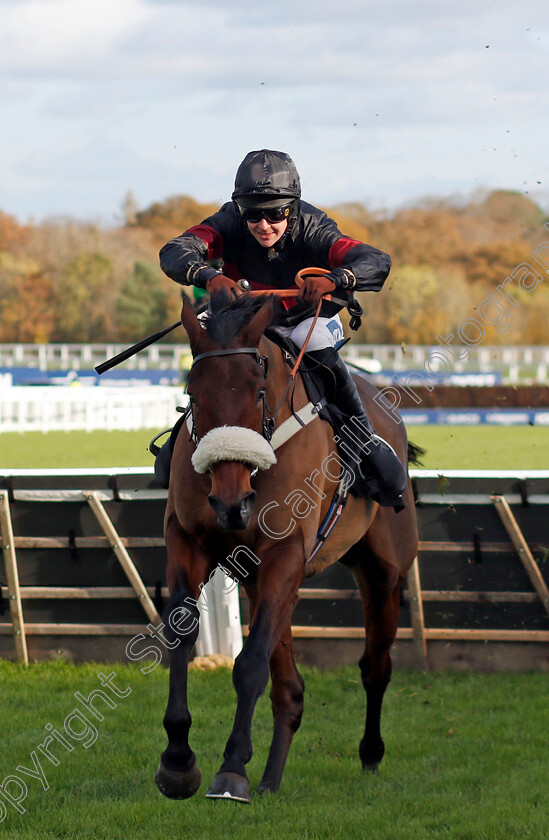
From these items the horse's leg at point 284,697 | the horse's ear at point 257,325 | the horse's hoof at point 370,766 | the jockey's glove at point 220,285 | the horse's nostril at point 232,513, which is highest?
the jockey's glove at point 220,285

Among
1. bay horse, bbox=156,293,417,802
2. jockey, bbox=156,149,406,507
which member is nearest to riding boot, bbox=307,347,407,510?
jockey, bbox=156,149,406,507

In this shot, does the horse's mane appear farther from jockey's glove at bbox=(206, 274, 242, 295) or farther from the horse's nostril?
the horse's nostril

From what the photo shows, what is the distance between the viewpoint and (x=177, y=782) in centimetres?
409

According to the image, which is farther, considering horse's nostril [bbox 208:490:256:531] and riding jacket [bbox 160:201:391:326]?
riding jacket [bbox 160:201:391:326]

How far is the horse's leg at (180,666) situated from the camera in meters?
4.10

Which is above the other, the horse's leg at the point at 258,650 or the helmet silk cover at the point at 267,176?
the helmet silk cover at the point at 267,176

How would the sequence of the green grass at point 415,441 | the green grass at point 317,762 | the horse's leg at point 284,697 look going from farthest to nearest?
1. the green grass at point 415,441
2. the horse's leg at point 284,697
3. the green grass at point 317,762

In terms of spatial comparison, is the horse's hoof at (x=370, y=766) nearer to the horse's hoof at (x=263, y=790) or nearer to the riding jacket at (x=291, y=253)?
the horse's hoof at (x=263, y=790)

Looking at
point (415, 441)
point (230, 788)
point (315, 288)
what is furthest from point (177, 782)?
point (415, 441)

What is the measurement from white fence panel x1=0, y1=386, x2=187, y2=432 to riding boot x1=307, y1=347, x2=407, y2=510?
1886cm

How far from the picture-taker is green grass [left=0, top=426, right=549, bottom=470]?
16.8 meters

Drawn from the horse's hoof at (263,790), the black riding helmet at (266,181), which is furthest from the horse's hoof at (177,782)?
the black riding helmet at (266,181)

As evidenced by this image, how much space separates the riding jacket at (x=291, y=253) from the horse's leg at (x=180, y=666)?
1.41 m

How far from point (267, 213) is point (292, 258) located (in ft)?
1.20
